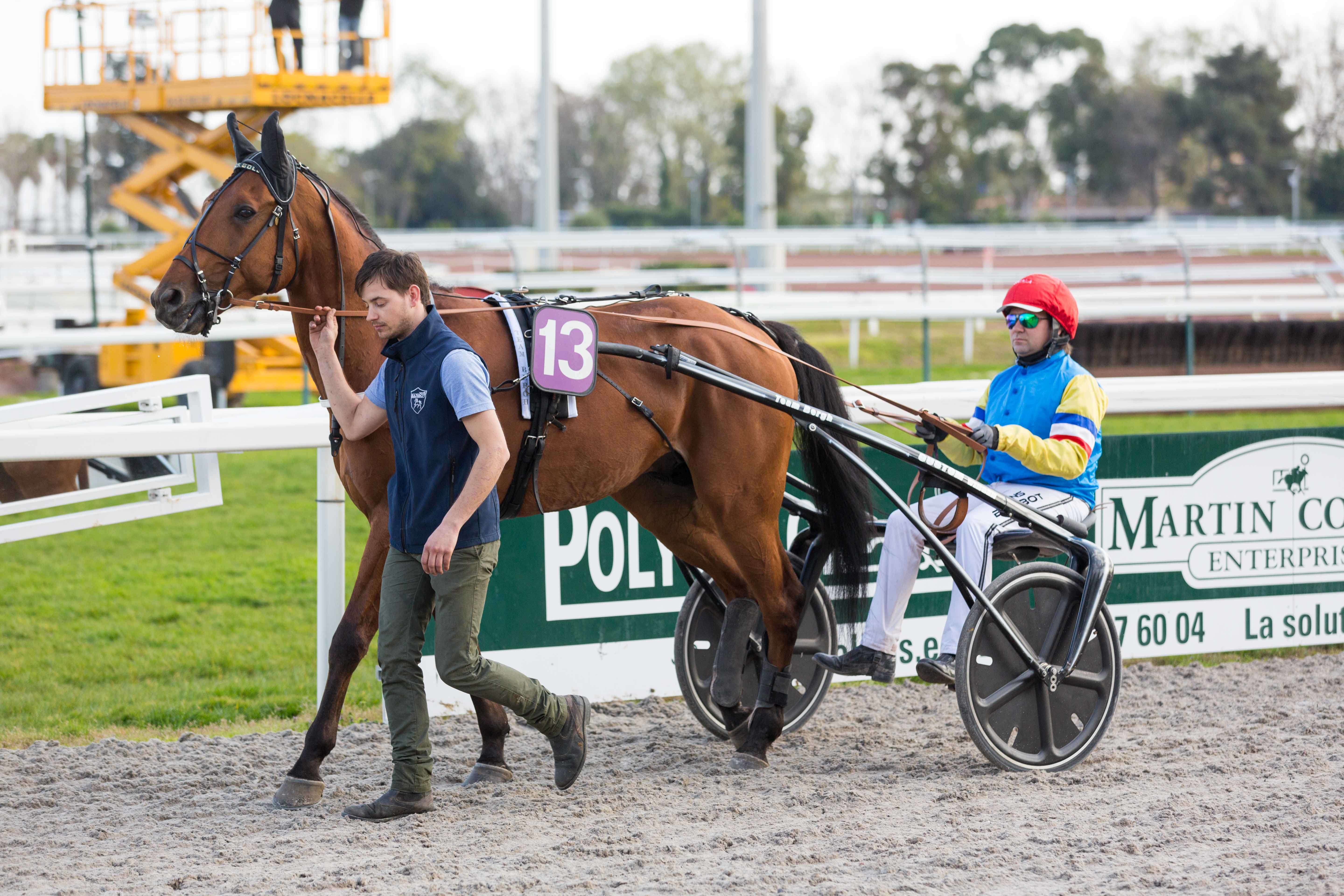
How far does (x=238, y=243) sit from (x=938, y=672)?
235cm

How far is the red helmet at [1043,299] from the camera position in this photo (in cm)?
405

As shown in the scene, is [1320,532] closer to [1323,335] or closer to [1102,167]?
[1323,335]

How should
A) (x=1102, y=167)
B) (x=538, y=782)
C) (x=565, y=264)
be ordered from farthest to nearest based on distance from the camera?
1. (x=1102, y=167)
2. (x=565, y=264)
3. (x=538, y=782)

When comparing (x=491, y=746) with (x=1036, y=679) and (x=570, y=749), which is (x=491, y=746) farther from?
(x=1036, y=679)

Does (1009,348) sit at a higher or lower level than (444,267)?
lower

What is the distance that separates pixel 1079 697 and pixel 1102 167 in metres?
64.1

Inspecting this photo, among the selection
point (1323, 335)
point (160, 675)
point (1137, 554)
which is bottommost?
point (160, 675)

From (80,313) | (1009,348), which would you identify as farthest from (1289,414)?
(80,313)

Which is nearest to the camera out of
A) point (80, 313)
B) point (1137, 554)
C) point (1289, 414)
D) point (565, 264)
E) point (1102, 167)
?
point (1137, 554)

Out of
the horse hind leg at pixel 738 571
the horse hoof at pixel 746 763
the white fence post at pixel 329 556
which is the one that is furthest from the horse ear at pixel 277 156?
the horse hoof at pixel 746 763

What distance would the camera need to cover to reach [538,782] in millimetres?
4078

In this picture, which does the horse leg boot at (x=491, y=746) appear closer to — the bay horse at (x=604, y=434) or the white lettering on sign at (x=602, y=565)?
the bay horse at (x=604, y=434)

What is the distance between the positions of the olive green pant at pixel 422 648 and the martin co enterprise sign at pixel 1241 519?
2802mm

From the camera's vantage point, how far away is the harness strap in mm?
4035
